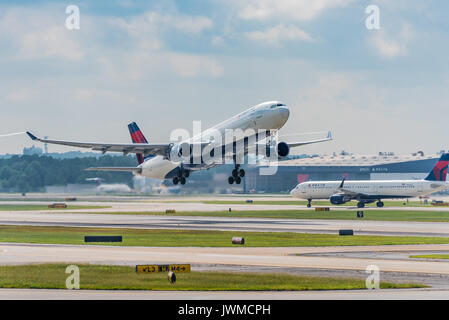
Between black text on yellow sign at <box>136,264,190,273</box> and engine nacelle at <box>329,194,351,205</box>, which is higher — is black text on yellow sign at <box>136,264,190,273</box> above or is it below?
below

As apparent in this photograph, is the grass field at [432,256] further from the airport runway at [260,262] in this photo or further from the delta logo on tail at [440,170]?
the delta logo on tail at [440,170]

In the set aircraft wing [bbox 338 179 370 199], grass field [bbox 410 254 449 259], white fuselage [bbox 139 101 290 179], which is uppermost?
white fuselage [bbox 139 101 290 179]

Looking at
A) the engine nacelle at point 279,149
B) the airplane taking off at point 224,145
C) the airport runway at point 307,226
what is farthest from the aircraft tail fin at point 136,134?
the engine nacelle at point 279,149

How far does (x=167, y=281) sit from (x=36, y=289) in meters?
5.74

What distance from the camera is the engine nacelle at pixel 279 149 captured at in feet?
242

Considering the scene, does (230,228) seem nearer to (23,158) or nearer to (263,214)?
(263,214)

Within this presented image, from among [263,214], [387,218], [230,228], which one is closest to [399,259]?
[230,228]

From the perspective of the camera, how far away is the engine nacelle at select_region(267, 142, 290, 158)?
73.7 m

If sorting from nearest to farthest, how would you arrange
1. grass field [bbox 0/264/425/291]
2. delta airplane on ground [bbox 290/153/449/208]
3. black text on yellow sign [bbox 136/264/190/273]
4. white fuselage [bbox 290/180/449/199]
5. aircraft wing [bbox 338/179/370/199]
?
1. grass field [bbox 0/264/425/291]
2. black text on yellow sign [bbox 136/264/190/273]
3. white fuselage [bbox 290/180/449/199]
4. delta airplane on ground [bbox 290/153/449/208]
5. aircraft wing [bbox 338/179/370/199]

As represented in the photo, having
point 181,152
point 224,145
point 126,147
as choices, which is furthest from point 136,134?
point 224,145

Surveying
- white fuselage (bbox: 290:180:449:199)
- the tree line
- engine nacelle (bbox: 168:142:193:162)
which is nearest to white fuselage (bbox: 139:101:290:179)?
engine nacelle (bbox: 168:142:193:162)

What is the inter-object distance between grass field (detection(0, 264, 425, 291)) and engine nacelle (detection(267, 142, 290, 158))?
126 ft

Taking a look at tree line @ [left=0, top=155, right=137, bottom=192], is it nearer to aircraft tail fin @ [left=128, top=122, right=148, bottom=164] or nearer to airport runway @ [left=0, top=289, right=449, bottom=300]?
aircraft tail fin @ [left=128, top=122, right=148, bottom=164]

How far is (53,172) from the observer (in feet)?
556
